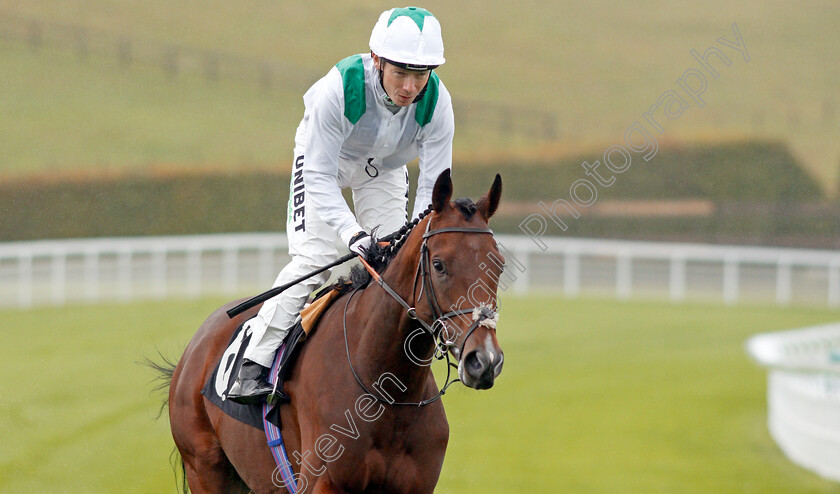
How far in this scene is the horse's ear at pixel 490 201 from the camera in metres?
3.04

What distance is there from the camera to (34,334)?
12.9 meters

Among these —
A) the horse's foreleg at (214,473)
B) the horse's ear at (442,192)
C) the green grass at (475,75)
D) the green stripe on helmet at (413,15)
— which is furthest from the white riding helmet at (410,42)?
the green grass at (475,75)

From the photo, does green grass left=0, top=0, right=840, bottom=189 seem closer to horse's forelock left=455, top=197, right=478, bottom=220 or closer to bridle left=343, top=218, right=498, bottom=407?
bridle left=343, top=218, right=498, bottom=407

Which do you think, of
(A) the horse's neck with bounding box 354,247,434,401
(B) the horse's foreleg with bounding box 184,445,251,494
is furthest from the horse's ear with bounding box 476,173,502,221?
(B) the horse's foreleg with bounding box 184,445,251,494

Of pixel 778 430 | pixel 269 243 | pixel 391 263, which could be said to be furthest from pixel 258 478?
pixel 269 243

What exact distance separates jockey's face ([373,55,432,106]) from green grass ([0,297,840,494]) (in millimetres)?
4386

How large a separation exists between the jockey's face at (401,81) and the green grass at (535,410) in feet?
14.4

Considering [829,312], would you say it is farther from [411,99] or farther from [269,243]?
[411,99]

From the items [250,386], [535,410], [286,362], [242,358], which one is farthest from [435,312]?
[535,410]

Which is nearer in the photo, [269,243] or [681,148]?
[269,243]

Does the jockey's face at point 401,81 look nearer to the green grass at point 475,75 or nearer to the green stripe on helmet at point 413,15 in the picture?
the green stripe on helmet at point 413,15

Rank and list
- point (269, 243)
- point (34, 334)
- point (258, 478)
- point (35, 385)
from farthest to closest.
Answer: point (269, 243), point (34, 334), point (35, 385), point (258, 478)

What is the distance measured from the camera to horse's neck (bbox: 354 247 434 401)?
10.3 ft

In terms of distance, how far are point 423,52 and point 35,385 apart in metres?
8.12
